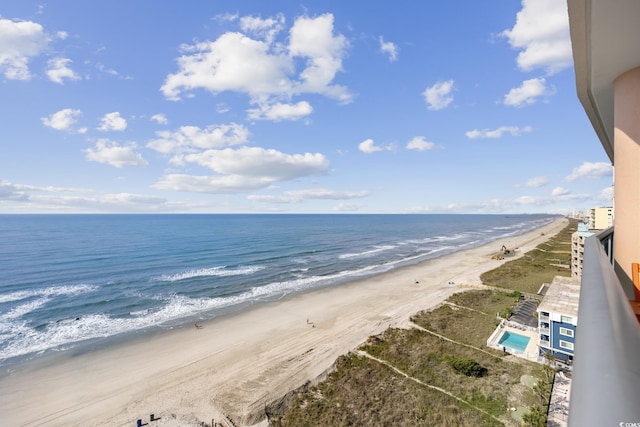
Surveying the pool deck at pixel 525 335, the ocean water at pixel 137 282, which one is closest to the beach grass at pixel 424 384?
the pool deck at pixel 525 335

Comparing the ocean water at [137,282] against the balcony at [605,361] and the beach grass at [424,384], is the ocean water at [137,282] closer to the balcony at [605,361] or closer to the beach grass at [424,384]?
the beach grass at [424,384]

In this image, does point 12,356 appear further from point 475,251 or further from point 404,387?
point 475,251

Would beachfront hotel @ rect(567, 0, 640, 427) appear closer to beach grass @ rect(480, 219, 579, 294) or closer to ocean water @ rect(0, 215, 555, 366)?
ocean water @ rect(0, 215, 555, 366)

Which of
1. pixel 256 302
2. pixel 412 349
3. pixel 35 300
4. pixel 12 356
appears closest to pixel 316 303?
pixel 256 302

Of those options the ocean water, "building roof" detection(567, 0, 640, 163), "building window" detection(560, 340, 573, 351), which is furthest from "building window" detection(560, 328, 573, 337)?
the ocean water

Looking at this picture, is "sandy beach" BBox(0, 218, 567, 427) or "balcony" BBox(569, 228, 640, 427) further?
"sandy beach" BBox(0, 218, 567, 427)

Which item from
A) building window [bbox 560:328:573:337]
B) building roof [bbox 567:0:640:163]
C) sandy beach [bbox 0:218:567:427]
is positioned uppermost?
building roof [bbox 567:0:640:163]
